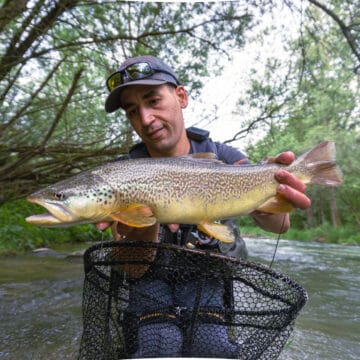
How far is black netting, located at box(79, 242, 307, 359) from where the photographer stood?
1.72 metres

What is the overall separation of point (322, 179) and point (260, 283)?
633mm

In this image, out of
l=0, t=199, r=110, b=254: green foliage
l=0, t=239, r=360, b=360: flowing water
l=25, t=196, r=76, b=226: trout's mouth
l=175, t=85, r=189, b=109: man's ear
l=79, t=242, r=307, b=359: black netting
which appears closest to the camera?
l=25, t=196, r=76, b=226: trout's mouth

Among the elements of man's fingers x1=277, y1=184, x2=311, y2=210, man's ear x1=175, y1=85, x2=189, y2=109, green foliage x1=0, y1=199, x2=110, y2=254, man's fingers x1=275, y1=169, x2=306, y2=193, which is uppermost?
man's ear x1=175, y1=85, x2=189, y2=109

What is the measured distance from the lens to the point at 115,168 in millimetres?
1716

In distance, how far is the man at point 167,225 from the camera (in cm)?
176

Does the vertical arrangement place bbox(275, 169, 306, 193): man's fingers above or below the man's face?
below

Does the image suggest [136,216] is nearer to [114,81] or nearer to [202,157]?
[202,157]

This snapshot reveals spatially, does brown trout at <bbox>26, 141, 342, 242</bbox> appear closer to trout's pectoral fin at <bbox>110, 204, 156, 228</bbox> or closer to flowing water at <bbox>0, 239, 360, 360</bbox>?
trout's pectoral fin at <bbox>110, 204, 156, 228</bbox>

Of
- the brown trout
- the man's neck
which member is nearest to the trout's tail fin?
the brown trout

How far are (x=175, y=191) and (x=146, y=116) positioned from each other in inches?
22.8

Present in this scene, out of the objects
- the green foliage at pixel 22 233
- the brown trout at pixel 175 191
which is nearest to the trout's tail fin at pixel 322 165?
the brown trout at pixel 175 191

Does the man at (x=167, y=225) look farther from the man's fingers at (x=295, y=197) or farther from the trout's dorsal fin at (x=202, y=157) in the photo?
the trout's dorsal fin at (x=202, y=157)

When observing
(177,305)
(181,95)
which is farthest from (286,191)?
(181,95)

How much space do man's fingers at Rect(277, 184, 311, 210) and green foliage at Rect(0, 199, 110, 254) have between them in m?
5.99
